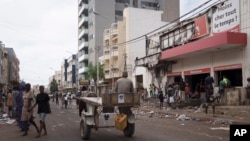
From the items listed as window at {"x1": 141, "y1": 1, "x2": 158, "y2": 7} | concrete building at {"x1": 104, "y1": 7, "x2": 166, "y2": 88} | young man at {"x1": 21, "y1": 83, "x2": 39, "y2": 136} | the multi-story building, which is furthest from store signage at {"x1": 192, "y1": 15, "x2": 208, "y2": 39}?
the multi-story building

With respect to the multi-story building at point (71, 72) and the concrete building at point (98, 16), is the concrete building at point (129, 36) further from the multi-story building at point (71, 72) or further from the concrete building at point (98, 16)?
the multi-story building at point (71, 72)

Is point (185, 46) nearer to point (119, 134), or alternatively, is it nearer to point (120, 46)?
point (119, 134)

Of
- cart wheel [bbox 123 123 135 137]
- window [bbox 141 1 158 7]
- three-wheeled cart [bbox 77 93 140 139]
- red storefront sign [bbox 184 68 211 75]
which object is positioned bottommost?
cart wheel [bbox 123 123 135 137]

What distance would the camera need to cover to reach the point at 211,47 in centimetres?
2794

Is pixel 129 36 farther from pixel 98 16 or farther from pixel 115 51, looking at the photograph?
pixel 98 16

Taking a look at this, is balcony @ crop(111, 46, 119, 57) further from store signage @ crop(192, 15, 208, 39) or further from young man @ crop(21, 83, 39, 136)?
young man @ crop(21, 83, 39, 136)

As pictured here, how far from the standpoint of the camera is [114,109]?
12.9 m

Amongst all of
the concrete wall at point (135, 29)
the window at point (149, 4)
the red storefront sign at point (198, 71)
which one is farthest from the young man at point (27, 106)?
the window at point (149, 4)

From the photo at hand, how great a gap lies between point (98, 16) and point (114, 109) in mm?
75898

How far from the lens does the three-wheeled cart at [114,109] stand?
11867mm

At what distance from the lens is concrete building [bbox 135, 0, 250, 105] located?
2641cm

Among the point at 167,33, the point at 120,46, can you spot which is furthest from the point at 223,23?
the point at 120,46

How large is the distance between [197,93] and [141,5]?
63813 mm

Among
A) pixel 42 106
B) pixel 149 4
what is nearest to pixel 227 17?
pixel 42 106
